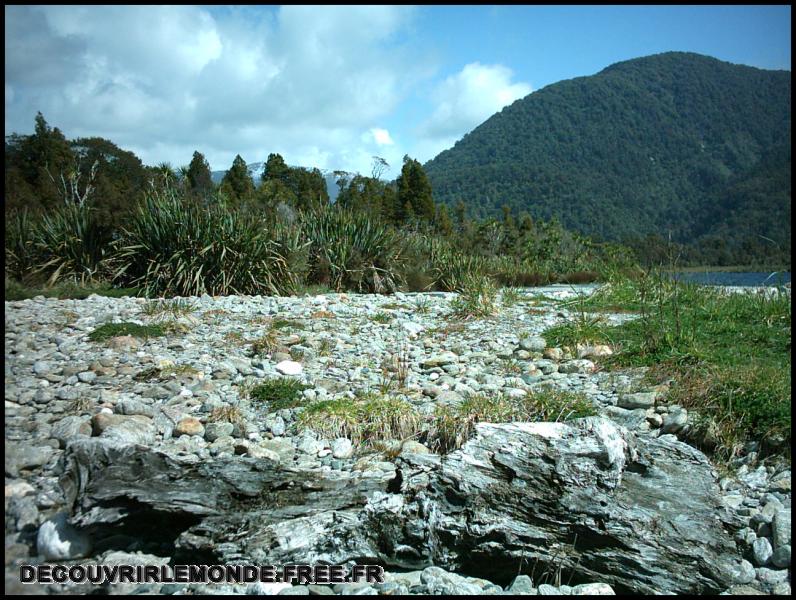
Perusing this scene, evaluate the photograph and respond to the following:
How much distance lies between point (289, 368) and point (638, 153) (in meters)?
92.1

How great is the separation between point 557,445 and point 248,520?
1429 millimetres

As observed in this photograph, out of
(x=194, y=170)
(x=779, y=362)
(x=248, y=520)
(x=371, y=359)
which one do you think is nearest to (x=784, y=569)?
(x=779, y=362)

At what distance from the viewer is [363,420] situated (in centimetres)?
310

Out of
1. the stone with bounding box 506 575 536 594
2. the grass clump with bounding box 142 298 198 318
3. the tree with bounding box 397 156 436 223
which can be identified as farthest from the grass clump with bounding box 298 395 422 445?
the tree with bounding box 397 156 436 223

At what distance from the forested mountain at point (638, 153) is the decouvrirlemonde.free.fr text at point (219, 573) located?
90.8 feet

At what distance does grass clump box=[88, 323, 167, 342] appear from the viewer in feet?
14.2

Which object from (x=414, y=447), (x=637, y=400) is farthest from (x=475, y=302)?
(x=414, y=447)

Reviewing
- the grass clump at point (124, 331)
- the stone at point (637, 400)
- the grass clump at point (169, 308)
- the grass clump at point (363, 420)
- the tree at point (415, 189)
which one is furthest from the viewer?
the tree at point (415, 189)

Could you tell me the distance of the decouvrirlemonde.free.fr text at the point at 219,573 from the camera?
5.74 ft

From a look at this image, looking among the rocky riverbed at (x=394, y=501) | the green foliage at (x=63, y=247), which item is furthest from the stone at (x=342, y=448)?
the green foliage at (x=63, y=247)

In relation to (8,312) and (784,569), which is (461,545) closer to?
(784,569)

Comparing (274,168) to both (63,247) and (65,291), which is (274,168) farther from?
(65,291)

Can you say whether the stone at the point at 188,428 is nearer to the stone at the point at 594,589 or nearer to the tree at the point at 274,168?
the stone at the point at 594,589

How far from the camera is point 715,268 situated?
6.70 m
